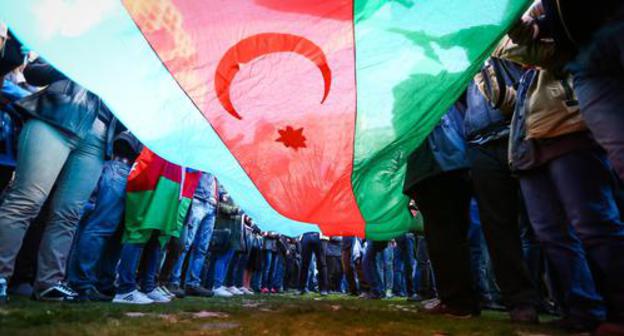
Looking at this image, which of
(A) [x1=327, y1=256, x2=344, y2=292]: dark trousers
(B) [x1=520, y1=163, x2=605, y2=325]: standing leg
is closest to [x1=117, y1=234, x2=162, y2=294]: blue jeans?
(B) [x1=520, y1=163, x2=605, y2=325]: standing leg

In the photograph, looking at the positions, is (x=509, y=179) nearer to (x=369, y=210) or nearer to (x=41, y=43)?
(x=369, y=210)

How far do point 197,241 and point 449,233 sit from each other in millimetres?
3614

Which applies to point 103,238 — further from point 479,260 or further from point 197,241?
point 479,260

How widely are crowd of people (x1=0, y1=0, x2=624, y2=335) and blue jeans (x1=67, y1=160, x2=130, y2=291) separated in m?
0.01

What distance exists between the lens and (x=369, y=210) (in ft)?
9.81

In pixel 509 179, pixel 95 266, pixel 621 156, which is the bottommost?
pixel 95 266

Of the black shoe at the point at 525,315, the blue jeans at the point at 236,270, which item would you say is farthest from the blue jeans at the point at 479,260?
the blue jeans at the point at 236,270

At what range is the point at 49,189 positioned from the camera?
280 cm

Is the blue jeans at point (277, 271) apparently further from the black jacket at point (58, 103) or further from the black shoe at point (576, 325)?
the black shoe at point (576, 325)

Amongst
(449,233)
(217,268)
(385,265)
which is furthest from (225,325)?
(385,265)

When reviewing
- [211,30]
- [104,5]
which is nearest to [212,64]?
[211,30]

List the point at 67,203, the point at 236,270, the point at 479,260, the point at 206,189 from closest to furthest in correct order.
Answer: the point at 67,203 → the point at 479,260 → the point at 206,189 → the point at 236,270

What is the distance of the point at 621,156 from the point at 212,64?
2.12 meters

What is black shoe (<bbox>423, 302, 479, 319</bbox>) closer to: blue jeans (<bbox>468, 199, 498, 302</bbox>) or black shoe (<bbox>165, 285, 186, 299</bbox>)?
blue jeans (<bbox>468, 199, 498, 302</bbox>)
